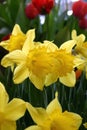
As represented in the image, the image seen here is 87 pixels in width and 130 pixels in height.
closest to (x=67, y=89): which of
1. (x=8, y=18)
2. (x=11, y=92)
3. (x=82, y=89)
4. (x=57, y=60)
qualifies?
(x=82, y=89)

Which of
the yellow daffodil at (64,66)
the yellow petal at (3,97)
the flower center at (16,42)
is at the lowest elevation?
the yellow petal at (3,97)

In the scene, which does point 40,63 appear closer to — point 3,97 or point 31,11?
point 3,97

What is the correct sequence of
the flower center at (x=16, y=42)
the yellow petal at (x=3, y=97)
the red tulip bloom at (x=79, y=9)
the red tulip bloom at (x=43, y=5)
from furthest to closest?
1. the red tulip bloom at (x=79, y=9)
2. the red tulip bloom at (x=43, y=5)
3. the flower center at (x=16, y=42)
4. the yellow petal at (x=3, y=97)

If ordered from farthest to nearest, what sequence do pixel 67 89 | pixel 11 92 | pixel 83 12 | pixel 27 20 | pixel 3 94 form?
pixel 27 20
pixel 83 12
pixel 67 89
pixel 11 92
pixel 3 94

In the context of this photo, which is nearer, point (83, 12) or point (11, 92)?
point (11, 92)

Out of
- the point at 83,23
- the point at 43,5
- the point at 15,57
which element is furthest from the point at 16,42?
the point at 83,23

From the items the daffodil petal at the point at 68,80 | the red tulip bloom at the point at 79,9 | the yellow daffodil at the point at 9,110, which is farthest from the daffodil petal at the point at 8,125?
the red tulip bloom at the point at 79,9

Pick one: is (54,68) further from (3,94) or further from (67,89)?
(67,89)

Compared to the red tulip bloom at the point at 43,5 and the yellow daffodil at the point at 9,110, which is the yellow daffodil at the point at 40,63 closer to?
the yellow daffodil at the point at 9,110
